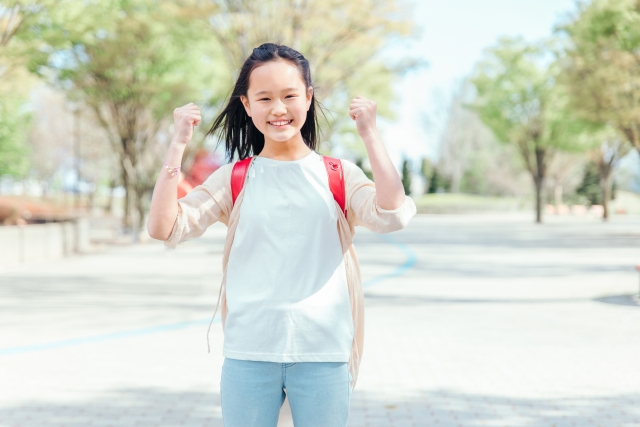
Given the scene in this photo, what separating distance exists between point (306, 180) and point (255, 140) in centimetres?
29

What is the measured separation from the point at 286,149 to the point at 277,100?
0.16 m

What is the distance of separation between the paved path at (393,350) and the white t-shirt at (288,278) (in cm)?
238

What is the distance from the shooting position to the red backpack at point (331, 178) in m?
2.17

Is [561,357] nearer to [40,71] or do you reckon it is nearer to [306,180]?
[306,180]

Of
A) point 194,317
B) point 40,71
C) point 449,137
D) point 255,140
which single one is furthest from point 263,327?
point 449,137

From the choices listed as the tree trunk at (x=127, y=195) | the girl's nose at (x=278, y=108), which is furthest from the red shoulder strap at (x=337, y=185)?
the tree trunk at (x=127, y=195)

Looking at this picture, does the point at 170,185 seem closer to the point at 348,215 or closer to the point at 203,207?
the point at 203,207

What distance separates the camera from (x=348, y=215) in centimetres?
221

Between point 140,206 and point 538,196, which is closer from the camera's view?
point 140,206

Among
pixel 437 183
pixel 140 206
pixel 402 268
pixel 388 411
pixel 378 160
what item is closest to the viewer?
pixel 378 160

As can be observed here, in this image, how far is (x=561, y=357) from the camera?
238 inches

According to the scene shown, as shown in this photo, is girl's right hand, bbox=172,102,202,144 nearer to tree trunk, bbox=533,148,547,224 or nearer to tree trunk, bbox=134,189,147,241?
tree trunk, bbox=134,189,147,241

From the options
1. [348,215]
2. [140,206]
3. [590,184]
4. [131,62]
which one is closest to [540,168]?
[140,206]

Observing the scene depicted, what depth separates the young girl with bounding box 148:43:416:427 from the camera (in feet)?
6.73
